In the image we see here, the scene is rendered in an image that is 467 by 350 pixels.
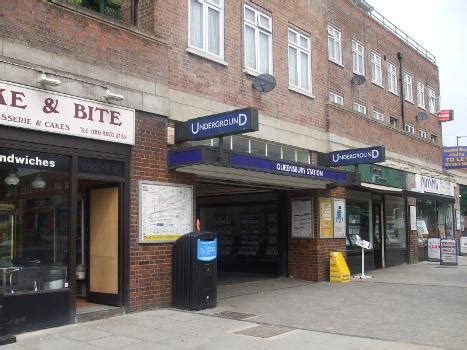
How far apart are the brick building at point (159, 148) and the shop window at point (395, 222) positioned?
1086 millimetres

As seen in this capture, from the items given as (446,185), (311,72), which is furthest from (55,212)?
(446,185)

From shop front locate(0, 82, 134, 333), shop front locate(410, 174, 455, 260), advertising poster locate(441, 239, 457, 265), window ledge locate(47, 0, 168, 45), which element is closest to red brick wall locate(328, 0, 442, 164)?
shop front locate(410, 174, 455, 260)

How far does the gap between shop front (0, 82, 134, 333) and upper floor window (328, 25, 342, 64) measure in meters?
10.00

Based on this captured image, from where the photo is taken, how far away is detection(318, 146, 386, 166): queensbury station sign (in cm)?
1381

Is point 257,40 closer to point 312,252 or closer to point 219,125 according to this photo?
point 219,125

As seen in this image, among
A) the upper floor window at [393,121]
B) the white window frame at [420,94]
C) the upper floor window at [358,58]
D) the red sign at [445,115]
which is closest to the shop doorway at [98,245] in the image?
the upper floor window at [358,58]

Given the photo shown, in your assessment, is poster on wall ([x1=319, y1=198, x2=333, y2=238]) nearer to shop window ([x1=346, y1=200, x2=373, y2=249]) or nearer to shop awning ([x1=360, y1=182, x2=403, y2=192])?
shop awning ([x1=360, y1=182, x2=403, y2=192])

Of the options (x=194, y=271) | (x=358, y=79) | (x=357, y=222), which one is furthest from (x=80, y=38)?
(x=358, y=79)

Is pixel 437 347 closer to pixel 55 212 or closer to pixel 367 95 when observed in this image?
pixel 55 212

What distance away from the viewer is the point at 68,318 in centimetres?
860

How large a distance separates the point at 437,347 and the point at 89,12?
7.39m

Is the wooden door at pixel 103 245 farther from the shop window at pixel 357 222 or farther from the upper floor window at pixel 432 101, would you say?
the upper floor window at pixel 432 101

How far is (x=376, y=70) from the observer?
2120cm

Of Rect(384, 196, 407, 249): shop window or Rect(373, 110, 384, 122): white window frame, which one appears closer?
Rect(384, 196, 407, 249): shop window
